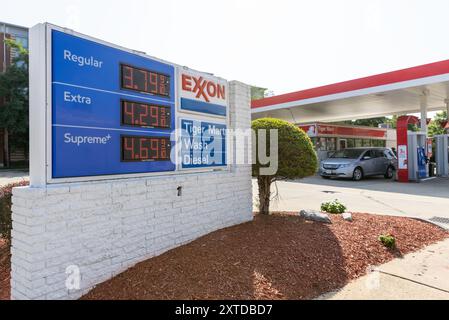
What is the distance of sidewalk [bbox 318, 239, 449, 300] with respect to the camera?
3594 millimetres

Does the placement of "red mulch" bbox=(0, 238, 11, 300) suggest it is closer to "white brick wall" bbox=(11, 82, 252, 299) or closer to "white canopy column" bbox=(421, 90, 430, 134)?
"white brick wall" bbox=(11, 82, 252, 299)

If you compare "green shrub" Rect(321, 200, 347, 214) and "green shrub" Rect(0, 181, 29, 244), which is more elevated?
"green shrub" Rect(0, 181, 29, 244)

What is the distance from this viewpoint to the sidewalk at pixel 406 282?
11.8 ft

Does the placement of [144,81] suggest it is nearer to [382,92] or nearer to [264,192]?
[264,192]

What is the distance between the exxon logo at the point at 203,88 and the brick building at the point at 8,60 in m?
30.6

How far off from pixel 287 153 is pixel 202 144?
1741mm

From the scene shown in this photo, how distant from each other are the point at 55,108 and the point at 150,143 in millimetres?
1331

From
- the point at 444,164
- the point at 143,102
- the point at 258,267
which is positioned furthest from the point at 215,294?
the point at 444,164

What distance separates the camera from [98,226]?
141 inches

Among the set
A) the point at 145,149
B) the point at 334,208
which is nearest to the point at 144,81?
the point at 145,149

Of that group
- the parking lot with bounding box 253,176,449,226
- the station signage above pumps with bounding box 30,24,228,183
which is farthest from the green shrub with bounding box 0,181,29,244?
the parking lot with bounding box 253,176,449,226

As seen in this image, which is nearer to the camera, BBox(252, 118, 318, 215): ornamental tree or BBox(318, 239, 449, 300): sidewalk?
BBox(318, 239, 449, 300): sidewalk

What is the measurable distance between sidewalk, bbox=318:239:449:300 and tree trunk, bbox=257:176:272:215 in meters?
2.55
